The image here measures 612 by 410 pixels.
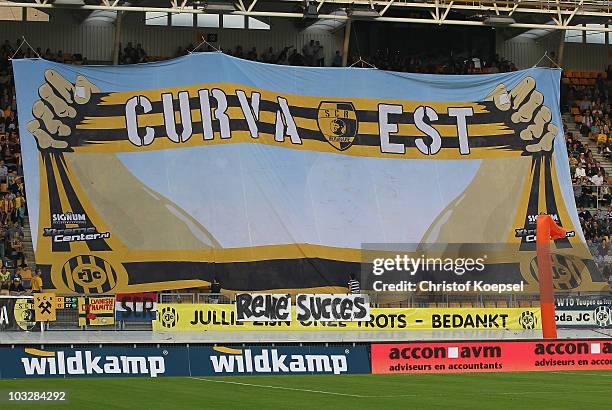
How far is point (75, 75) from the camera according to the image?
36875mm

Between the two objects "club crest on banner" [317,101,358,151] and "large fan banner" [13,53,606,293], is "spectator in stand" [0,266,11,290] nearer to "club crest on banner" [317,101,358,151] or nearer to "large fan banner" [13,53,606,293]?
"large fan banner" [13,53,606,293]

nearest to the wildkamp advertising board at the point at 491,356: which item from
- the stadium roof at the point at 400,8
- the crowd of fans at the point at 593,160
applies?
the crowd of fans at the point at 593,160

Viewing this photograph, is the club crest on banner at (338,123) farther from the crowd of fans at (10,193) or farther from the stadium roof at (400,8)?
the crowd of fans at (10,193)

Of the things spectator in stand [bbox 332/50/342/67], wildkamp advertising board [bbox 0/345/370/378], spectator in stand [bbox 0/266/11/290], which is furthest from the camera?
spectator in stand [bbox 332/50/342/67]

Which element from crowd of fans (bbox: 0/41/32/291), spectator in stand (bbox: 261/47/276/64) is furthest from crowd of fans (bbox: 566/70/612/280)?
crowd of fans (bbox: 0/41/32/291)

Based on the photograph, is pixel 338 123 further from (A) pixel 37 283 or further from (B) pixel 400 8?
(A) pixel 37 283

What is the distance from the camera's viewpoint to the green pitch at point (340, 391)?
16.5m

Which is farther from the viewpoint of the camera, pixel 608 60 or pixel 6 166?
pixel 608 60

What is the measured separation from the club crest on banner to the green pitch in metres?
17.0

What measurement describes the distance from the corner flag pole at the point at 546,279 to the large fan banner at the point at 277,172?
8981 mm

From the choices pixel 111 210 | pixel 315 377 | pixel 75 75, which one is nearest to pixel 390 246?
pixel 111 210

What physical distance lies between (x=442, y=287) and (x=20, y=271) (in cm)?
1238

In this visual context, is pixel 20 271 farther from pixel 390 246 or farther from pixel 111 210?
pixel 390 246

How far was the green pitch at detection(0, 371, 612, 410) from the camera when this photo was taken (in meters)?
16.5
